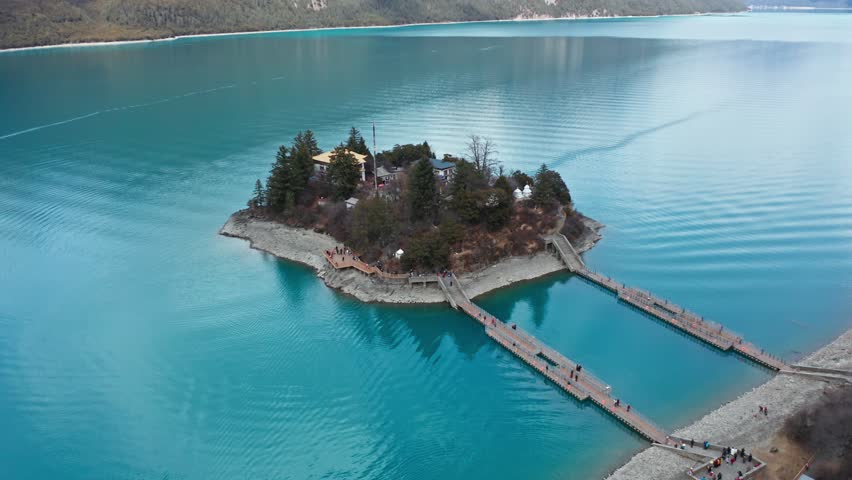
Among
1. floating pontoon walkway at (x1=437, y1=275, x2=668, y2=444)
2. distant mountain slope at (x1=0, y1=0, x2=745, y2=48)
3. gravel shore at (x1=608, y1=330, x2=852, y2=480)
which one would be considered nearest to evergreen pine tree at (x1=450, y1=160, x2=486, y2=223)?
floating pontoon walkway at (x1=437, y1=275, x2=668, y2=444)

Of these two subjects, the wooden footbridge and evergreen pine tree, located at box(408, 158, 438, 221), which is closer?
the wooden footbridge

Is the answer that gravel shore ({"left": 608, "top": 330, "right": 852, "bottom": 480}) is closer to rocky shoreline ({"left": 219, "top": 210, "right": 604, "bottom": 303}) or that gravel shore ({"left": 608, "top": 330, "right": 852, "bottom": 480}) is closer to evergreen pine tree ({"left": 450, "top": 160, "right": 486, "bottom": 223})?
rocky shoreline ({"left": 219, "top": 210, "right": 604, "bottom": 303})

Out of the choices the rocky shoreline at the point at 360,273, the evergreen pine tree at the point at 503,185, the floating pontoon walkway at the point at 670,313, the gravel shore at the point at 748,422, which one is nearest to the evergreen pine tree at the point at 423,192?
the evergreen pine tree at the point at 503,185

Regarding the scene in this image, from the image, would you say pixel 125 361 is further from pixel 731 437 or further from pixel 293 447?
pixel 731 437

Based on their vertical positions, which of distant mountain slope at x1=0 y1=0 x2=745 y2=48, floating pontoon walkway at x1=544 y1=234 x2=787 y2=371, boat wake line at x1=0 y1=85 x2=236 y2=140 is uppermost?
distant mountain slope at x1=0 y1=0 x2=745 y2=48

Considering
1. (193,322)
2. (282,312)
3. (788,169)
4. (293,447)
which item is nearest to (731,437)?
(293,447)

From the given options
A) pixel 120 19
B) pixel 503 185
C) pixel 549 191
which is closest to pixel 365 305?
pixel 503 185
